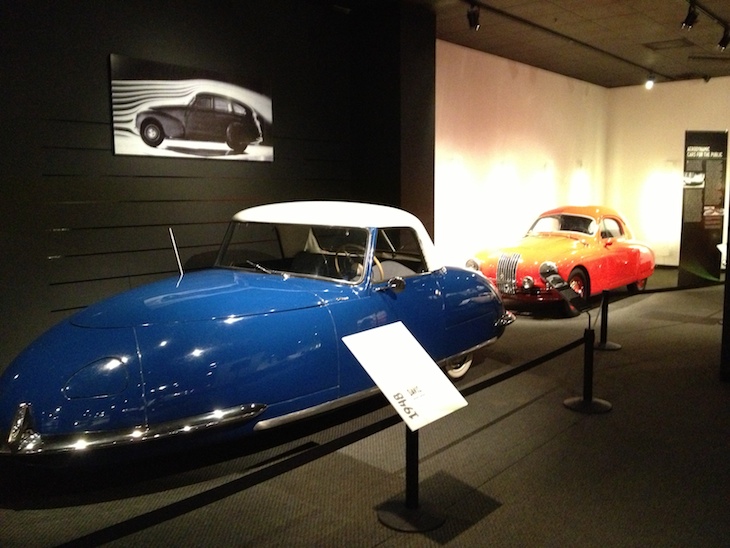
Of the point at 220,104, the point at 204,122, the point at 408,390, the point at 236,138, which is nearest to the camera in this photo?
the point at 408,390

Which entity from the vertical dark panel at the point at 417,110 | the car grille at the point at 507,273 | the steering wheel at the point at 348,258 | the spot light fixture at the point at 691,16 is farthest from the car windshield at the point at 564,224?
the steering wheel at the point at 348,258

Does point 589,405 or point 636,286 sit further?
point 636,286

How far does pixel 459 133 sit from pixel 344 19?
2.78m

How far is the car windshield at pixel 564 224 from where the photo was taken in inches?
327

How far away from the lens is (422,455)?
3.65 metres

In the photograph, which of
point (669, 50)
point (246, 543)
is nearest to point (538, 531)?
point (246, 543)

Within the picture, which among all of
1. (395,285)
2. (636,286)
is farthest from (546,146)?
(395,285)

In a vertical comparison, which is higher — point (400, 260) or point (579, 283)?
point (400, 260)

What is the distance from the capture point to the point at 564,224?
8.59m

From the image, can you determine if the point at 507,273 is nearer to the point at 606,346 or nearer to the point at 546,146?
the point at 606,346

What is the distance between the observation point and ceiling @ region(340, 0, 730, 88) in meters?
7.38

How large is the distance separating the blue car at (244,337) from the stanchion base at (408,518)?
76 cm

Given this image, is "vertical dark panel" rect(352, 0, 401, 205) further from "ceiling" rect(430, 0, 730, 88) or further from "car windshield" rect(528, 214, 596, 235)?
"car windshield" rect(528, 214, 596, 235)

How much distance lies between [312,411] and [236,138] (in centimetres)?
371
